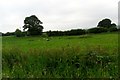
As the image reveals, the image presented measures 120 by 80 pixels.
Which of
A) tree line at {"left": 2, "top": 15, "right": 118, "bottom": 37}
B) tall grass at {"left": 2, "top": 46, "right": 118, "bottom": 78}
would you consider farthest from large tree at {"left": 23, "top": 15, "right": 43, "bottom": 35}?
tall grass at {"left": 2, "top": 46, "right": 118, "bottom": 78}

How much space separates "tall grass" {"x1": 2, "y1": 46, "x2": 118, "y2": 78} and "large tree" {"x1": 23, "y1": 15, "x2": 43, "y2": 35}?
58.2 m

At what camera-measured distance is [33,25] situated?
7475 cm

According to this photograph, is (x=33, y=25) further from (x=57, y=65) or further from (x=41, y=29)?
(x=57, y=65)

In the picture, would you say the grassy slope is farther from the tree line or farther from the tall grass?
the tree line

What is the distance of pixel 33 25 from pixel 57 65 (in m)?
66.6

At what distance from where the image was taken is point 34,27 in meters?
72.6

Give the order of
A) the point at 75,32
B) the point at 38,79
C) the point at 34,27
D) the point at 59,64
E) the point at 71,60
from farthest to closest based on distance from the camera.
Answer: the point at 34,27 < the point at 75,32 < the point at 71,60 < the point at 59,64 < the point at 38,79

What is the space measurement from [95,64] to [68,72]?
4.68 ft

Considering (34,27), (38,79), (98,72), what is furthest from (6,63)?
(34,27)

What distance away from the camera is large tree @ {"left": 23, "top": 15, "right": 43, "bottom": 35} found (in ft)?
228

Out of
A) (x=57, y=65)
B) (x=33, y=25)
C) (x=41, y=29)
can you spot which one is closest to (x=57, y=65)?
(x=57, y=65)

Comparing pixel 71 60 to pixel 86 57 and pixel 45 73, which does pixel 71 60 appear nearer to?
pixel 86 57

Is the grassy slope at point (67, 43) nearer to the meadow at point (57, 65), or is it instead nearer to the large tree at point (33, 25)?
the meadow at point (57, 65)

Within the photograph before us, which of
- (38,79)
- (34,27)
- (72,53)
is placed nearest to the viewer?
(38,79)
